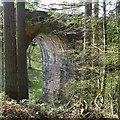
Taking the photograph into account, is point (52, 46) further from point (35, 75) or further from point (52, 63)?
point (35, 75)

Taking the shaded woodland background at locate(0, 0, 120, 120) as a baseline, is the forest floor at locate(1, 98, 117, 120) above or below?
below

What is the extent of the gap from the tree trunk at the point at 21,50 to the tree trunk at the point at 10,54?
12.8 inches

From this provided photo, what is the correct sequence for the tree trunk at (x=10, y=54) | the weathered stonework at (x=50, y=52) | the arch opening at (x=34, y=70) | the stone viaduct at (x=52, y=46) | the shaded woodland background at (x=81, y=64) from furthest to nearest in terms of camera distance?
the arch opening at (x=34, y=70) < the weathered stonework at (x=50, y=52) < the stone viaduct at (x=52, y=46) < the tree trunk at (x=10, y=54) < the shaded woodland background at (x=81, y=64)

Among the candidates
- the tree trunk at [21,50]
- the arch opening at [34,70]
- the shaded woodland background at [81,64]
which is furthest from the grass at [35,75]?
the shaded woodland background at [81,64]

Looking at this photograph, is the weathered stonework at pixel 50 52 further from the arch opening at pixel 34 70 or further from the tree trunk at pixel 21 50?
the tree trunk at pixel 21 50

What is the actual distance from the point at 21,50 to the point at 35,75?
2692mm

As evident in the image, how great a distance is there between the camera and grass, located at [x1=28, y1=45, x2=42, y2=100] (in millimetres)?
6371

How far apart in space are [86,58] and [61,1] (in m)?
0.83

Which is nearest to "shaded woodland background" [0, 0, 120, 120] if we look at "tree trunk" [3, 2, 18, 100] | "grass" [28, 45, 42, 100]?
"tree trunk" [3, 2, 18, 100]

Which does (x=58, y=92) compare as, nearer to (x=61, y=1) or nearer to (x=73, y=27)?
(x=73, y=27)

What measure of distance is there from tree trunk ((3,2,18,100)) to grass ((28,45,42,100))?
1887mm

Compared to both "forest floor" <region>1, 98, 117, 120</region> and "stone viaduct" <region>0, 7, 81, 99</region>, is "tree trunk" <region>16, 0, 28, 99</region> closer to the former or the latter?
"stone viaduct" <region>0, 7, 81, 99</region>

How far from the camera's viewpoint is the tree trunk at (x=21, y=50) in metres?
4.34

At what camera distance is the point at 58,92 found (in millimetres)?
5566
